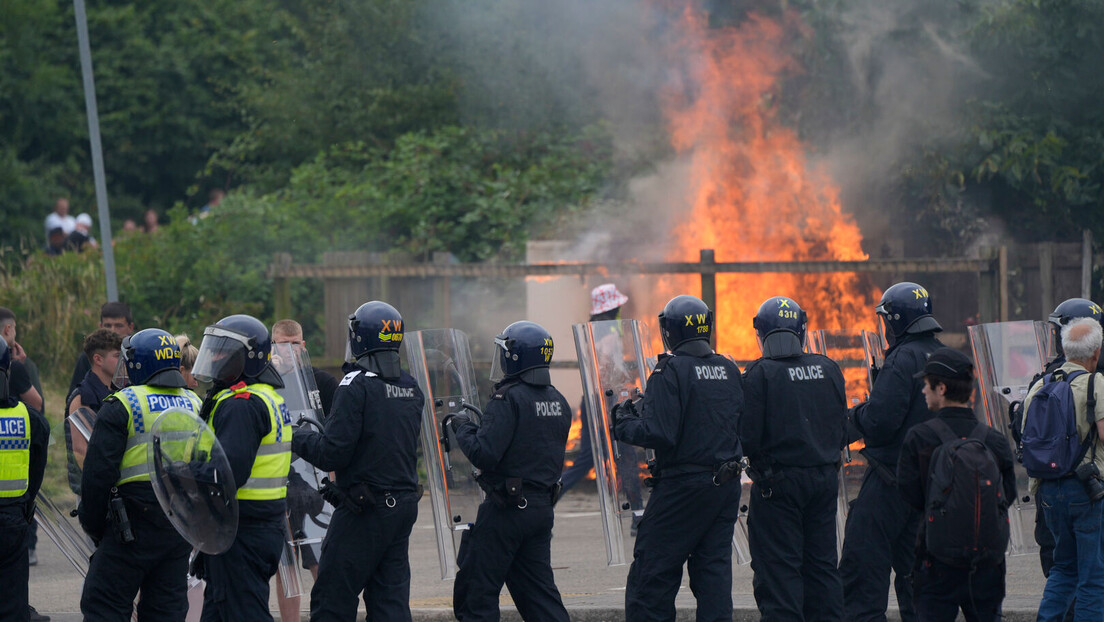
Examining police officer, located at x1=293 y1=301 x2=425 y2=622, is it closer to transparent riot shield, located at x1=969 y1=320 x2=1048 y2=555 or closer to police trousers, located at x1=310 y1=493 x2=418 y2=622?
police trousers, located at x1=310 y1=493 x2=418 y2=622

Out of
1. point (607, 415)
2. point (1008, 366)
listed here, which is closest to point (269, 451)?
point (607, 415)

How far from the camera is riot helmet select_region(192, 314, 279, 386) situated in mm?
5555

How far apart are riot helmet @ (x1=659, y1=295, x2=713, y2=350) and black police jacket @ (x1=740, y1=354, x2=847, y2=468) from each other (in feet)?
1.14

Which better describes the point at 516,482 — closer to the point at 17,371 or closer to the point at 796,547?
the point at 796,547

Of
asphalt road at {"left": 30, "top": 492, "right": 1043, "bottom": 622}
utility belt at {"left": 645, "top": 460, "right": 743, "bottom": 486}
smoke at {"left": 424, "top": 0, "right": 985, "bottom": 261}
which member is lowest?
asphalt road at {"left": 30, "top": 492, "right": 1043, "bottom": 622}

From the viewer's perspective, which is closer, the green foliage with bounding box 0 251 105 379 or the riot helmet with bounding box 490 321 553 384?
the riot helmet with bounding box 490 321 553 384

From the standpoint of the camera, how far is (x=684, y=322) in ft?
Result: 20.6

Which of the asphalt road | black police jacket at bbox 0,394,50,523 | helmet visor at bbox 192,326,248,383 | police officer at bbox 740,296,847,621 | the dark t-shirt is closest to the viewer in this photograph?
helmet visor at bbox 192,326,248,383

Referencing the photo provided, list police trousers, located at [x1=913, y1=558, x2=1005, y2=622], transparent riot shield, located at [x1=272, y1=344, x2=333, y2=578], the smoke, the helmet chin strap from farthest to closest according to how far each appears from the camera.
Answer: the smoke, transparent riot shield, located at [x1=272, y1=344, x2=333, y2=578], the helmet chin strap, police trousers, located at [x1=913, y1=558, x2=1005, y2=622]

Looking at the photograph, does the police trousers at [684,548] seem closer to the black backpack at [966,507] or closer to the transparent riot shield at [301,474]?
the black backpack at [966,507]

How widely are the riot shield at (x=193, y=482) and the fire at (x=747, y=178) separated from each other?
724 cm

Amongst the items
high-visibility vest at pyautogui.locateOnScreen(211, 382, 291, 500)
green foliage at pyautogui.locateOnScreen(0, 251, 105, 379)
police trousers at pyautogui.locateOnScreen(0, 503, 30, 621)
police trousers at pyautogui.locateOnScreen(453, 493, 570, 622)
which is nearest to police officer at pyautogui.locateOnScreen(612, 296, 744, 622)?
police trousers at pyautogui.locateOnScreen(453, 493, 570, 622)

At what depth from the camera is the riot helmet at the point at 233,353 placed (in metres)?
5.55

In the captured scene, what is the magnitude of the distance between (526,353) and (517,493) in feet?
2.20
